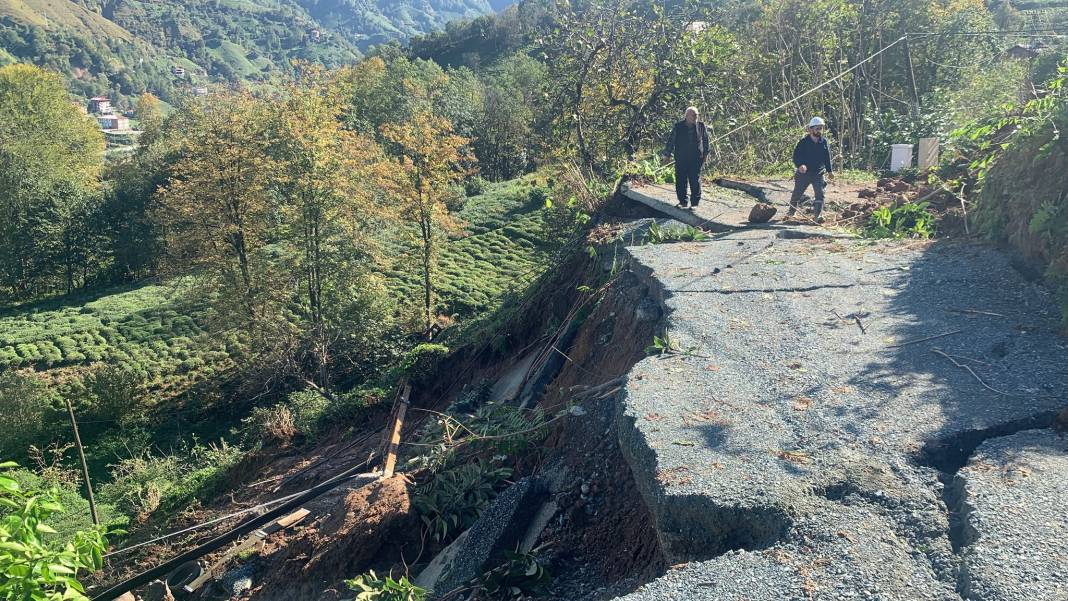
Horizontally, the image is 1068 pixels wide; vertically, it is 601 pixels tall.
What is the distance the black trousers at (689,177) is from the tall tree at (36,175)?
3166 cm

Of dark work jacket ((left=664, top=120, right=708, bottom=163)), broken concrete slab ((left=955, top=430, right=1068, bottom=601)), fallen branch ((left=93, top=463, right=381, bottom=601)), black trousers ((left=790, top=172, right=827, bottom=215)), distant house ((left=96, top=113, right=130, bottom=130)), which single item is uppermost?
distant house ((left=96, top=113, right=130, bottom=130))

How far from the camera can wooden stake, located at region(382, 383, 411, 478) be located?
731 centimetres

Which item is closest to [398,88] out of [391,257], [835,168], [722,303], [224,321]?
[391,257]

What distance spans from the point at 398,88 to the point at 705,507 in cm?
4394

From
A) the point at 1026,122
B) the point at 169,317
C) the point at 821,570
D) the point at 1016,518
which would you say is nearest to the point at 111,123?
the point at 169,317

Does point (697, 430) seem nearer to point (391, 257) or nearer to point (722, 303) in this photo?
point (722, 303)

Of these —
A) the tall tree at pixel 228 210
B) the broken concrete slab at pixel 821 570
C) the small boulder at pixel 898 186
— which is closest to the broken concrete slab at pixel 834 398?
the broken concrete slab at pixel 821 570

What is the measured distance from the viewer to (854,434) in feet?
13.3

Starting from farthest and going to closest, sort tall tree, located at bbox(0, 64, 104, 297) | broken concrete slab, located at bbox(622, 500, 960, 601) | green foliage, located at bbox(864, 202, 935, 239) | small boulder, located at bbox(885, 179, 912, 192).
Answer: tall tree, located at bbox(0, 64, 104, 297) → small boulder, located at bbox(885, 179, 912, 192) → green foliage, located at bbox(864, 202, 935, 239) → broken concrete slab, located at bbox(622, 500, 960, 601)

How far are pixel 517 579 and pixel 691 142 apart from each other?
6592 millimetres

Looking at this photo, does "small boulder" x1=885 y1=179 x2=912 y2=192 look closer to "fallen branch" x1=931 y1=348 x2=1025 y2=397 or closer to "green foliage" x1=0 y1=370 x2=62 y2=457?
"fallen branch" x1=931 y1=348 x2=1025 y2=397

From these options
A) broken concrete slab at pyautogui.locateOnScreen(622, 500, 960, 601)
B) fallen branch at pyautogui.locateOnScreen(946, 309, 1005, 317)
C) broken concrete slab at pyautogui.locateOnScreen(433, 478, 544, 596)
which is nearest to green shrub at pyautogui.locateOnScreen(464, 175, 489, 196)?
fallen branch at pyautogui.locateOnScreen(946, 309, 1005, 317)

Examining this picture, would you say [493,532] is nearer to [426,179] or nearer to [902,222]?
[902,222]

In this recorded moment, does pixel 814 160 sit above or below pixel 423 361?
above
